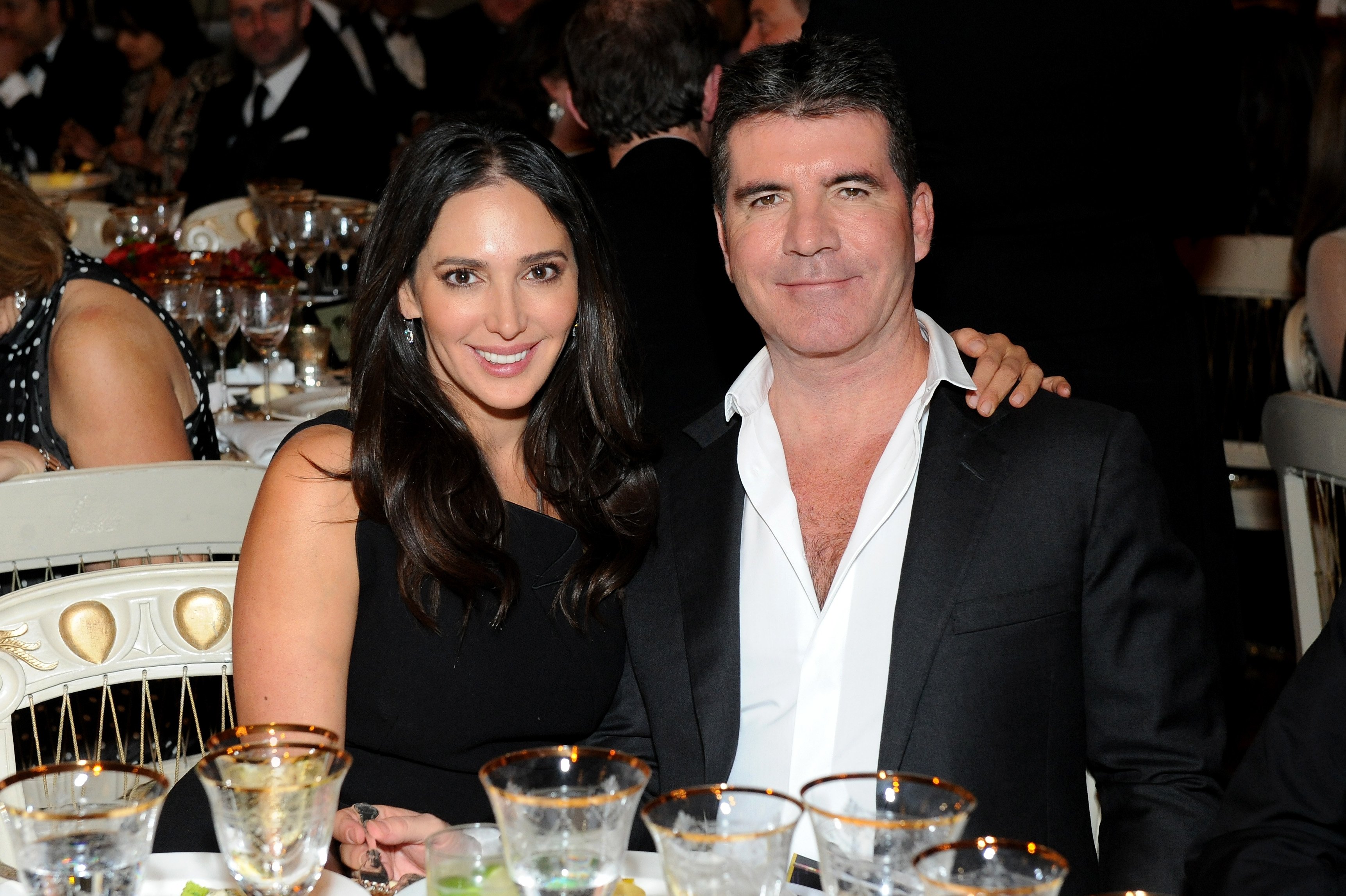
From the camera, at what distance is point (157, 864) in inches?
56.5

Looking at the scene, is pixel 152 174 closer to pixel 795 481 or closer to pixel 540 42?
pixel 540 42

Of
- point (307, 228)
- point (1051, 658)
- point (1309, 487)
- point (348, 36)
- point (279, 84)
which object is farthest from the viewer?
point (348, 36)

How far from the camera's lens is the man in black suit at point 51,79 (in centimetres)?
1014

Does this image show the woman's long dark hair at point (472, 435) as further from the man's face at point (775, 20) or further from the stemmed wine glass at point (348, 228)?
the stemmed wine glass at point (348, 228)

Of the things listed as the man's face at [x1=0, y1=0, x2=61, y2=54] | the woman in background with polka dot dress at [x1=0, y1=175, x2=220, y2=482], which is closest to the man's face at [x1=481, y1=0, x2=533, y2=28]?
the man's face at [x1=0, y1=0, x2=61, y2=54]

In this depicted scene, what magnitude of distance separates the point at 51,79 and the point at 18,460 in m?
8.66

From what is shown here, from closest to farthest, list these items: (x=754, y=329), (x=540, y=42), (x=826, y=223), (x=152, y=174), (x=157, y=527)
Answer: (x=826, y=223) → (x=157, y=527) → (x=754, y=329) → (x=540, y=42) → (x=152, y=174)

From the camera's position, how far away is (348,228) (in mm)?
4914

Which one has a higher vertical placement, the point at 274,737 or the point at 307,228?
the point at 307,228

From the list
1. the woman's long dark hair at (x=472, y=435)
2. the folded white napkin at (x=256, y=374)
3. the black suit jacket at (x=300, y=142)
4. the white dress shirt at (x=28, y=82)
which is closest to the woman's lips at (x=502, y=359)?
the woman's long dark hair at (x=472, y=435)

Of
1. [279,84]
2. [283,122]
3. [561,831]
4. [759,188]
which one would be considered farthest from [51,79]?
[561,831]

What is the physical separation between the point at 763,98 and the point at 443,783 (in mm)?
1105

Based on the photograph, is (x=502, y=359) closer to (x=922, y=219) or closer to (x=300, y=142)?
(x=922, y=219)

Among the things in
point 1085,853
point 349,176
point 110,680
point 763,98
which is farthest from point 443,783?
point 349,176
